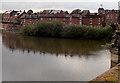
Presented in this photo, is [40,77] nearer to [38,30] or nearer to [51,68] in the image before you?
[51,68]

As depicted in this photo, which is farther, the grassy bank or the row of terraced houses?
the row of terraced houses

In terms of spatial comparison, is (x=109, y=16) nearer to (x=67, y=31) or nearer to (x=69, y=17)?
(x=69, y=17)

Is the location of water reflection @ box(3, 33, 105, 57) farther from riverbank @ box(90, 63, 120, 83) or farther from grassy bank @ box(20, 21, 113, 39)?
riverbank @ box(90, 63, 120, 83)

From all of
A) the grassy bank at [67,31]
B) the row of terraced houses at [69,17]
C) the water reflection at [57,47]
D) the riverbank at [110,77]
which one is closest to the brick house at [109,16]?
the row of terraced houses at [69,17]

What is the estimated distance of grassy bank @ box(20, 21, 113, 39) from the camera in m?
27.6

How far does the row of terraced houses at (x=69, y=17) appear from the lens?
34719 millimetres

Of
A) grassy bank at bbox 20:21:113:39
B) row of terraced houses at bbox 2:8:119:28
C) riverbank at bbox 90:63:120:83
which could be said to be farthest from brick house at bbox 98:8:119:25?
riverbank at bbox 90:63:120:83

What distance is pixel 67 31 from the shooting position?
28.7 m

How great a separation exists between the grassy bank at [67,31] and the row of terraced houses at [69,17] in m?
5.86

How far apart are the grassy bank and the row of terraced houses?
5865 mm

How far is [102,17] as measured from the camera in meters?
36.5

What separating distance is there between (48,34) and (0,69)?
20.0 m

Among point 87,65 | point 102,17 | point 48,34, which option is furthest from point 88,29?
point 87,65

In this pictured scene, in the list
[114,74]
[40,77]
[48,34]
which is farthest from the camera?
[48,34]
